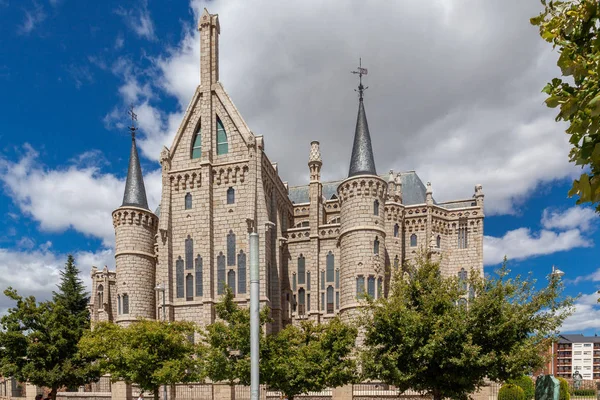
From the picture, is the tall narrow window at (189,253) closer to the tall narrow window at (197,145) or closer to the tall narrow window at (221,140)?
the tall narrow window at (197,145)

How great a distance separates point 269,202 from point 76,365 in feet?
59.1

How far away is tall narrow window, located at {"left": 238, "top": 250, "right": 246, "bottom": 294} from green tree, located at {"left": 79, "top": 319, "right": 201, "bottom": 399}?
9.97 m

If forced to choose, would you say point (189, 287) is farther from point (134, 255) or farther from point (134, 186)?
point (134, 186)

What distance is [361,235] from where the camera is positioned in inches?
1382

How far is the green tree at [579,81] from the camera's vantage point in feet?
12.8

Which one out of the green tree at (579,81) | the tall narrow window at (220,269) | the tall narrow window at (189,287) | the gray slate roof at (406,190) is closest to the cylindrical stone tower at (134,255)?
the tall narrow window at (189,287)

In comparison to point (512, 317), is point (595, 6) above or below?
above

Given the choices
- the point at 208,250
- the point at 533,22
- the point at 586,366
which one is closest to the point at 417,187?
the point at 208,250

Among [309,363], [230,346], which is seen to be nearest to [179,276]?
[230,346]

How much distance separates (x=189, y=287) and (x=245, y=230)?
6173 millimetres

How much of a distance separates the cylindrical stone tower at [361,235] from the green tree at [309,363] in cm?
1122

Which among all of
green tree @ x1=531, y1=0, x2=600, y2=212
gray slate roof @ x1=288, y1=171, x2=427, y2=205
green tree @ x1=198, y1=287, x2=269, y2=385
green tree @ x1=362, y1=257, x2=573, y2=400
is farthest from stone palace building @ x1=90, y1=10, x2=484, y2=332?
green tree @ x1=531, y1=0, x2=600, y2=212

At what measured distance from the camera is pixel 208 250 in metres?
35.8

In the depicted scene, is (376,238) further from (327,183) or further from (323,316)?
(327,183)
